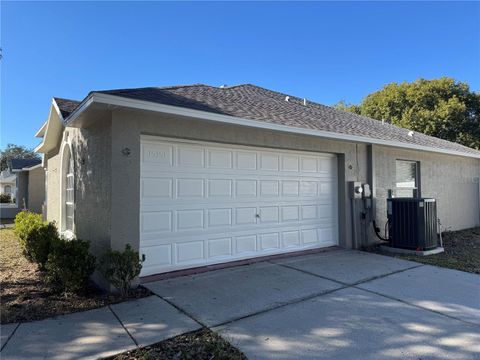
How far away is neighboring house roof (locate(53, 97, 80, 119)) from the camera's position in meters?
6.80

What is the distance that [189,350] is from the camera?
332cm

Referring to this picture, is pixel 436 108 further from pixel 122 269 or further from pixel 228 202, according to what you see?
pixel 122 269

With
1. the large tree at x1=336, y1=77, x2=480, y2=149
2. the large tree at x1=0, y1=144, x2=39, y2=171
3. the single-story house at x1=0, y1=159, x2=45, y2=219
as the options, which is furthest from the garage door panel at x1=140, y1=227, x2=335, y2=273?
the large tree at x1=0, y1=144, x2=39, y2=171

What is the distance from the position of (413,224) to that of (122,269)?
6.97m

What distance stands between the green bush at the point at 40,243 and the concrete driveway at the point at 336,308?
253cm

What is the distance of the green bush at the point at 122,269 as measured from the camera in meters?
4.96

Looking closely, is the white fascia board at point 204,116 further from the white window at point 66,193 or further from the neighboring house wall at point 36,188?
the neighboring house wall at point 36,188

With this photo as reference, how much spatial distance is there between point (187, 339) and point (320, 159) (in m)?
6.19

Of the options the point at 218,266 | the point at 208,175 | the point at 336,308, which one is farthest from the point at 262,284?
the point at 208,175

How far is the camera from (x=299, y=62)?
16.3 m

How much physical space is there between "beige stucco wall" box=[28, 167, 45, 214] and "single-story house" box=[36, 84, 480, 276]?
11.8 meters

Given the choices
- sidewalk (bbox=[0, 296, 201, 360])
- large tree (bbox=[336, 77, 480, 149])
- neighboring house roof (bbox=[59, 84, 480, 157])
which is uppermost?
large tree (bbox=[336, 77, 480, 149])

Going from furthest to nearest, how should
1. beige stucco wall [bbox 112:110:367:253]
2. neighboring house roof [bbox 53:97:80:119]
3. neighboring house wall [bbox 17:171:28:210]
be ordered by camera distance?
neighboring house wall [bbox 17:171:28:210] → neighboring house roof [bbox 53:97:80:119] → beige stucco wall [bbox 112:110:367:253]

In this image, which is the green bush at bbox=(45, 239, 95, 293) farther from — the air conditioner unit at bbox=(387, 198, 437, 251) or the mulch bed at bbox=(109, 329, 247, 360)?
the air conditioner unit at bbox=(387, 198, 437, 251)
